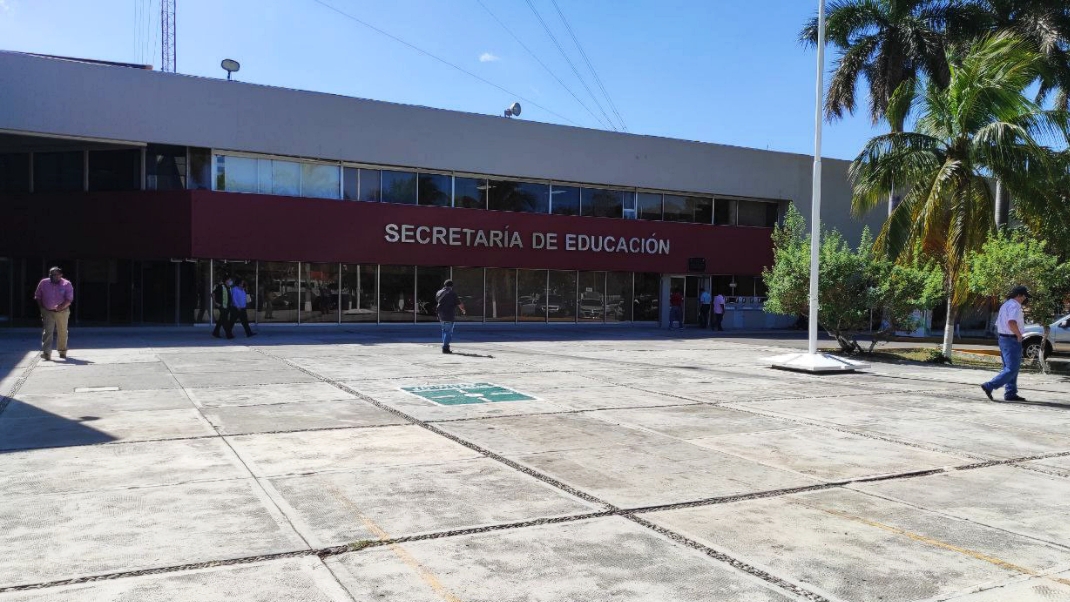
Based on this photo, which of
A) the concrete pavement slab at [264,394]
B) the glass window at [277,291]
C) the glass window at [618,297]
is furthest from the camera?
the glass window at [618,297]

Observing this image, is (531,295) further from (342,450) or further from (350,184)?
(342,450)

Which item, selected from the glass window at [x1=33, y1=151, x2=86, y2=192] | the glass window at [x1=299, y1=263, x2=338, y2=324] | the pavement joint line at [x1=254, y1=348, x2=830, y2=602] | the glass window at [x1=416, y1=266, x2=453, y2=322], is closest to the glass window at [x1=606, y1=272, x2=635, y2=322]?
the glass window at [x1=416, y1=266, x2=453, y2=322]

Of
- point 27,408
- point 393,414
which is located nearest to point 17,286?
point 27,408

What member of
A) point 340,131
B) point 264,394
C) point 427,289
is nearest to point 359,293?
point 427,289

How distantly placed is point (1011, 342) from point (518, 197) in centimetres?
2137

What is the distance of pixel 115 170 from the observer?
2603 cm

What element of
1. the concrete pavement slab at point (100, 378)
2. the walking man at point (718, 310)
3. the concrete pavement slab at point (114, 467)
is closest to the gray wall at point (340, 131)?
the walking man at point (718, 310)

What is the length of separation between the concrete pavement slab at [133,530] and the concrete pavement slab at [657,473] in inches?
99.4

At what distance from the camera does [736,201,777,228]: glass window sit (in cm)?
3731

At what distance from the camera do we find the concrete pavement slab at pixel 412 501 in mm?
5434

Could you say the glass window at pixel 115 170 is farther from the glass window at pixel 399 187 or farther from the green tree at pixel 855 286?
the green tree at pixel 855 286

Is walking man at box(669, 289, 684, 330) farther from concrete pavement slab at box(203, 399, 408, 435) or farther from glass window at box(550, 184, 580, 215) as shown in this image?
concrete pavement slab at box(203, 399, 408, 435)

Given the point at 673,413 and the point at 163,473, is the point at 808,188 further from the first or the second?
the point at 163,473

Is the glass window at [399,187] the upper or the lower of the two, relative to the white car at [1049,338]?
upper
